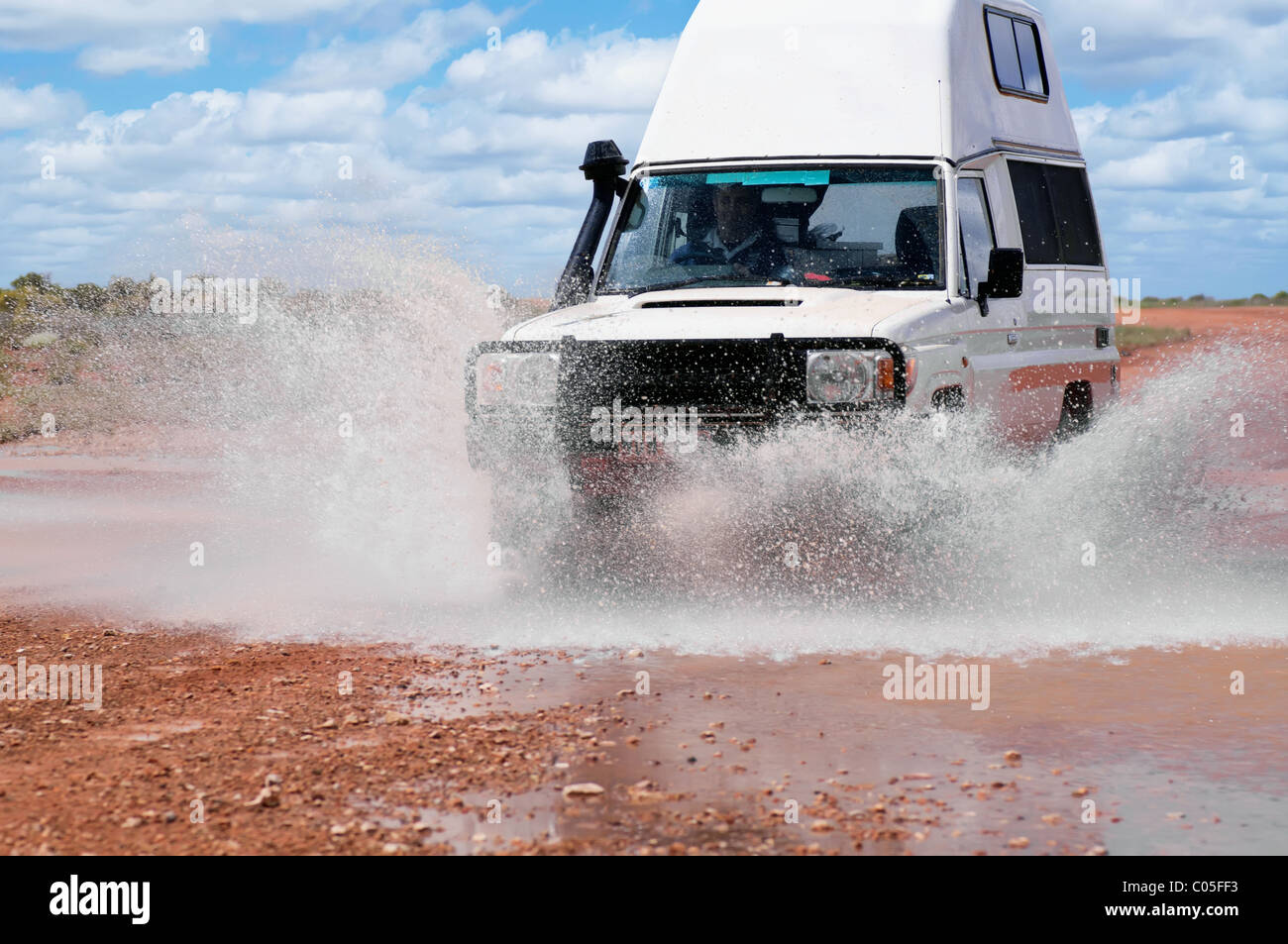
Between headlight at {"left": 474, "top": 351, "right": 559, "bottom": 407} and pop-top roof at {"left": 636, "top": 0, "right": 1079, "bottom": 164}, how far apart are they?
83.5 inches

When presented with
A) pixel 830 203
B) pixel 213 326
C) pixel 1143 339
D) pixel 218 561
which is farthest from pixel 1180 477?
pixel 1143 339

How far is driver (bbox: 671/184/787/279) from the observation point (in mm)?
8242

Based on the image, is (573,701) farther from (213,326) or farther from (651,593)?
(213,326)

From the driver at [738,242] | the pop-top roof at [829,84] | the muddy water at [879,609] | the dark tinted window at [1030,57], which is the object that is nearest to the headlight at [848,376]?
the muddy water at [879,609]

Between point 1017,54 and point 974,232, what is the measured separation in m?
2.17

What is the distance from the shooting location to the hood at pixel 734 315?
23.7 feet

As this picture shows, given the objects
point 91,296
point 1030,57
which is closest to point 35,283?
point 91,296

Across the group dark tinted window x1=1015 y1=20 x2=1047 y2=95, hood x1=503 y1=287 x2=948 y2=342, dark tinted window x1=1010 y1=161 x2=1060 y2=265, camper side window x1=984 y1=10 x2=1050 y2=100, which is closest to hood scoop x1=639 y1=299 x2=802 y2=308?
hood x1=503 y1=287 x2=948 y2=342

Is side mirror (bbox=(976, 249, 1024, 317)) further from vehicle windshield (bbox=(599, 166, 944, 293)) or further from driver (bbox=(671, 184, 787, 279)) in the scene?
driver (bbox=(671, 184, 787, 279))

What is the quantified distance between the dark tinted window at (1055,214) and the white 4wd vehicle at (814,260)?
0.09 feet

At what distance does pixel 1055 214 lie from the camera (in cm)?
984

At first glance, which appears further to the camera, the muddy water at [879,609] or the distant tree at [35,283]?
the distant tree at [35,283]

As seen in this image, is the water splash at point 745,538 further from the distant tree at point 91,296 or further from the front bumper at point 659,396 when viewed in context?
the distant tree at point 91,296

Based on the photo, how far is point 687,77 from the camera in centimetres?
915
